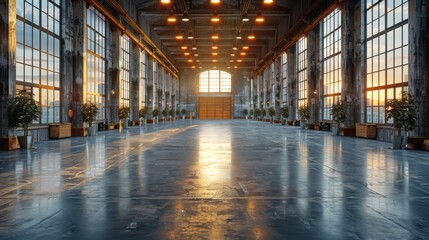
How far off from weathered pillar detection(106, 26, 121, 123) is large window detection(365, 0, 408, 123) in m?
21.3

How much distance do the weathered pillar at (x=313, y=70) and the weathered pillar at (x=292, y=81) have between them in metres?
8.70

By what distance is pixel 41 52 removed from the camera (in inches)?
885

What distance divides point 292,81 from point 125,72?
18.3 meters

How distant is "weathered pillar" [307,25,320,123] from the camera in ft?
115

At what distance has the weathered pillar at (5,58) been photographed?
17172 millimetres

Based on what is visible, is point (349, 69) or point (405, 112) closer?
point (405, 112)

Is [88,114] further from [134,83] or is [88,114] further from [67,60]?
[134,83]

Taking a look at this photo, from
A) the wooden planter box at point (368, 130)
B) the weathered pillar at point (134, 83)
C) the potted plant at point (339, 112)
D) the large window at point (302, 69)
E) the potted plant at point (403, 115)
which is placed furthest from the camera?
the weathered pillar at point (134, 83)

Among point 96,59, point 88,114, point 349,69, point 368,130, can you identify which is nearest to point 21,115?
point 88,114

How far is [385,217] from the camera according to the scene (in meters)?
5.85

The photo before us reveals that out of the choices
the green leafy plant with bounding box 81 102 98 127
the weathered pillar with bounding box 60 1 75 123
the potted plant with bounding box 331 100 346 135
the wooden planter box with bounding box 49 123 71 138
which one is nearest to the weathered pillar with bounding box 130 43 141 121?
the green leafy plant with bounding box 81 102 98 127

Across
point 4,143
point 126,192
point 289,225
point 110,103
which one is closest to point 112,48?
point 110,103

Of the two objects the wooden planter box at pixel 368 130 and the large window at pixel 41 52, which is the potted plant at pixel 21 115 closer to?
the large window at pixel 41 52

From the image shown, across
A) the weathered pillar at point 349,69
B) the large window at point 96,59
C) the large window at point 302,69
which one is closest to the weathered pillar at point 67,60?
the large window at point 96,59
